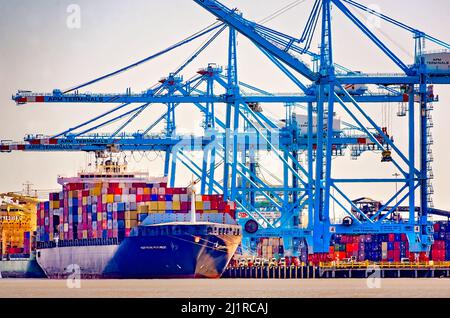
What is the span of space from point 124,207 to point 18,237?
2681 cm

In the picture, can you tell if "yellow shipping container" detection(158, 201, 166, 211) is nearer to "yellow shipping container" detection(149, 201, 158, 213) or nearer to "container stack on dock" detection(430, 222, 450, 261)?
"yellow shipping container" detection(149, 201, 158, 213)

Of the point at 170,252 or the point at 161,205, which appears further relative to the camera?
the point at 161,205

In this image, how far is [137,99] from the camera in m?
92.8

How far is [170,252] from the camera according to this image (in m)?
84.5

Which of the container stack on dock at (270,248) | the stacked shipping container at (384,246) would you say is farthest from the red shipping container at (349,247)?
the container stack on dock at (270,248)

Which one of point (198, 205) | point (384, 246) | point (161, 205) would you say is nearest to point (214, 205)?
point (198, 205)

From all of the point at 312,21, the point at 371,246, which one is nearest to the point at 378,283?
the point at 312,21

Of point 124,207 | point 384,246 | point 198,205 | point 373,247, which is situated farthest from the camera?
point 373,247

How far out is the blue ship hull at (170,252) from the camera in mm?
83812

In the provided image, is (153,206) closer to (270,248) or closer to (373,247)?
(373,247)

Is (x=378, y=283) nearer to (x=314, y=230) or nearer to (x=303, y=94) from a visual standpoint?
(x=314, y=230)

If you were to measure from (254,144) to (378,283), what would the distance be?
2335 cm

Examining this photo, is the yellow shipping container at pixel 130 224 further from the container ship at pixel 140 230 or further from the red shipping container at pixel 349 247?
the red shipping container at pixel 349 247

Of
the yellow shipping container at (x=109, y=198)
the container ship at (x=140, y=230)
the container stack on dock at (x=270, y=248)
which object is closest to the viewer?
the container ship at (x=140, y=230)
